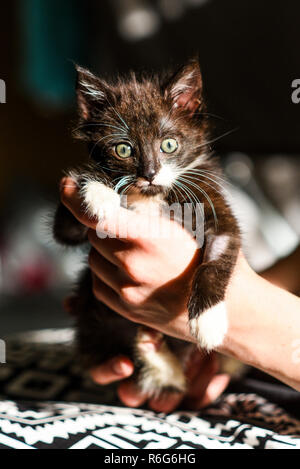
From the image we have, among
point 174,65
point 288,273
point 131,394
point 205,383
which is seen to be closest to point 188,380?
point 205,383

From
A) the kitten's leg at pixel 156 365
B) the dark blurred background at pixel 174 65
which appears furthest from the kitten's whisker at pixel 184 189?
the dark blurred background at pixel 174 65

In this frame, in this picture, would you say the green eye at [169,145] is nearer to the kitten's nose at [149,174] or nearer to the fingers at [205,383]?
the kitten's nose at [149,174]

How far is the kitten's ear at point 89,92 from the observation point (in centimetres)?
116

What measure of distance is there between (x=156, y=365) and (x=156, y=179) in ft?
1.80

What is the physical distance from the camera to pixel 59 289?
11.6 feet

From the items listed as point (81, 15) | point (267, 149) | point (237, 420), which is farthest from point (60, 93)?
point (237, 420)

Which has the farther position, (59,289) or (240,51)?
(59,289)

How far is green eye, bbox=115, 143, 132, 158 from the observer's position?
3.70ft

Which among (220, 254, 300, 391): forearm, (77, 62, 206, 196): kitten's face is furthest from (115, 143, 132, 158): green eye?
(220, 254, 300, 391): forearm

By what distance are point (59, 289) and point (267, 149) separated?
1940 mm

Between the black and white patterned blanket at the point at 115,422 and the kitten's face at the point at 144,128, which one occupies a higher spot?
the kitten's face at the point at 144,128

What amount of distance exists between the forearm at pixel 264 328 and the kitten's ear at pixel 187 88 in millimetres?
501
